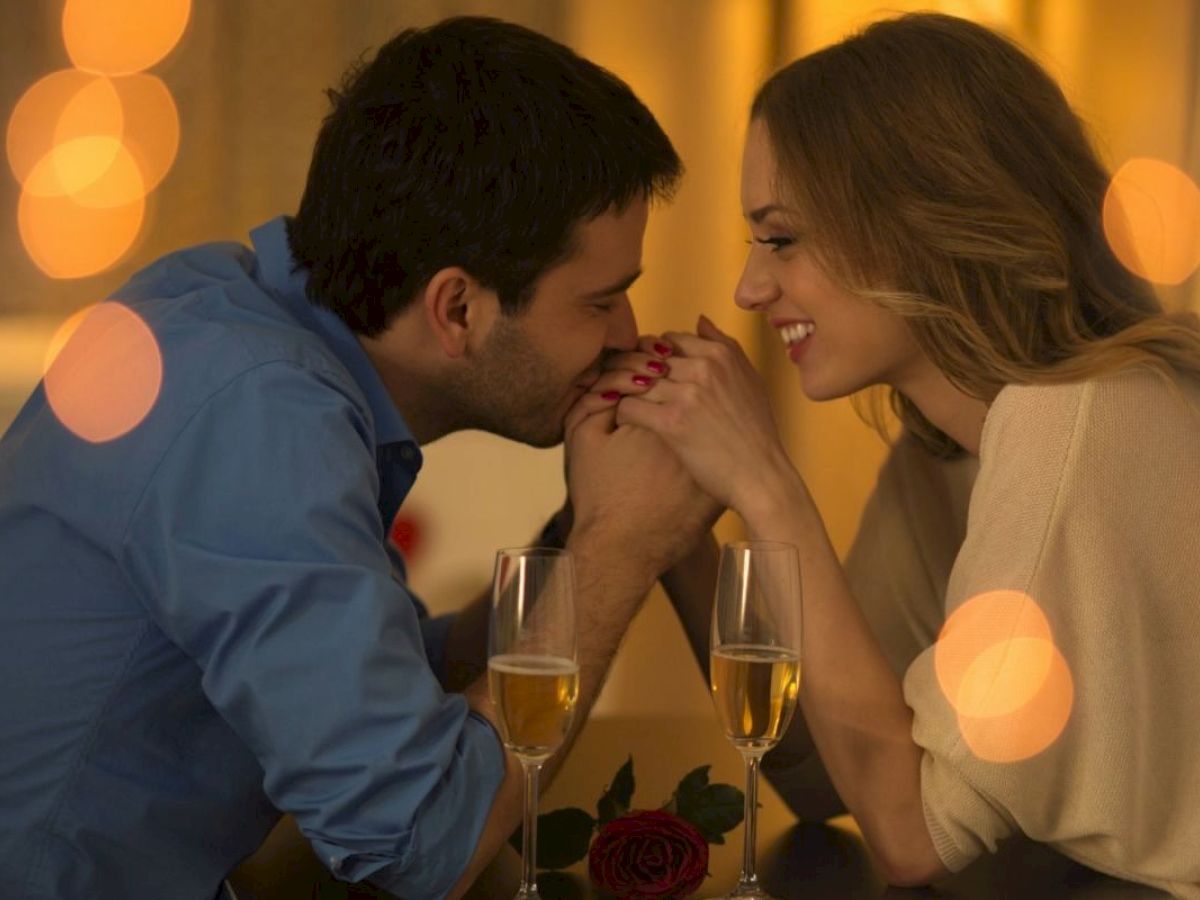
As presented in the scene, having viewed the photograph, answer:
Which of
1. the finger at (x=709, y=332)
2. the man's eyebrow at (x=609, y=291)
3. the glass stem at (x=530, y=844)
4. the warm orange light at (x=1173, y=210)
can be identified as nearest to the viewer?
the glass stem at (x=530, y=844)

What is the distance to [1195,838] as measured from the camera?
128 cm

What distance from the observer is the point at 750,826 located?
1.08 m

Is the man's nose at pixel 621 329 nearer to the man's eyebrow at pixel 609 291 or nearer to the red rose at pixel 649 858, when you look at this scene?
the man's eyebrow at pixel 609 291

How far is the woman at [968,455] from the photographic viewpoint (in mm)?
1258

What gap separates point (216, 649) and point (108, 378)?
242 millimetres

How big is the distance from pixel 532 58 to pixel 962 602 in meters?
0.59

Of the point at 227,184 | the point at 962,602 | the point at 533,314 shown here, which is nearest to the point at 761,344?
the point at 227,184

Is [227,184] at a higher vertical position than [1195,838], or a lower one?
higher

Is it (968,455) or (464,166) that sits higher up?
(464,166)

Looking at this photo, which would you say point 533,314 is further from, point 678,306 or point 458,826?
point 678,306

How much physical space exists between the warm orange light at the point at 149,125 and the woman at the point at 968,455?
1.12 meters

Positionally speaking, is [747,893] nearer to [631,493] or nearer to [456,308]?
[631,493]

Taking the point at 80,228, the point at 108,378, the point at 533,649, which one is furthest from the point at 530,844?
the point at 80,228

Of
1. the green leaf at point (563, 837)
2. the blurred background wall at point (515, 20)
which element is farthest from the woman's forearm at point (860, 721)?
the blurred background wall at point (515, 20)
